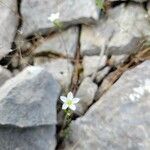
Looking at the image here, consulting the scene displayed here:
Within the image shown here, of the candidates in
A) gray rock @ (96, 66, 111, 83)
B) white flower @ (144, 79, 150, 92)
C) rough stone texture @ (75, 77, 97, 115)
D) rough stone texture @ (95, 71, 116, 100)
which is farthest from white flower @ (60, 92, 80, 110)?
white flower @ (144, 79, 150, 92)

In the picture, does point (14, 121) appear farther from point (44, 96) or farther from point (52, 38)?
point (52, 38)

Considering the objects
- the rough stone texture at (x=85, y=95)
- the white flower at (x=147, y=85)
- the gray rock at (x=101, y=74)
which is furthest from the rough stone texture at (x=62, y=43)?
the white flower at (x=147, y=85)

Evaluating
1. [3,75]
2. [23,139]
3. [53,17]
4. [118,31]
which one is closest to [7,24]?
[53,17]

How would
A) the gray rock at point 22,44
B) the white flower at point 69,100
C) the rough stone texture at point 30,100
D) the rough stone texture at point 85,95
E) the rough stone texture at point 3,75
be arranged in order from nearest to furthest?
the rough stone texture at point 30,100 < the white flower at point 69,100 < the rough stone texture at point 85,95 < the rough stone texture at point 3,75 < the gray rock at point 22,44

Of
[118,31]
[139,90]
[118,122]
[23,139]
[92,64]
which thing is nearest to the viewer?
[23,139]

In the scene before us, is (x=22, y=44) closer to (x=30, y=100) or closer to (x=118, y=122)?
(x=30, y=100)

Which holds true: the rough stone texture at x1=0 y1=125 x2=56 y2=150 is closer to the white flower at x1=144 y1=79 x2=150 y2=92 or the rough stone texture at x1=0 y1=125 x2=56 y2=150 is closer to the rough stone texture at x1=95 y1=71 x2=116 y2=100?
the rough stone texture at x1=95 y1=71 x2=116 y2=100

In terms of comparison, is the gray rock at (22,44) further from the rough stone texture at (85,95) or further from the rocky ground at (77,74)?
the rough stone texture at (85,95)

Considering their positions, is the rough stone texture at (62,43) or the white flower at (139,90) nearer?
the white flower at (139,90)
